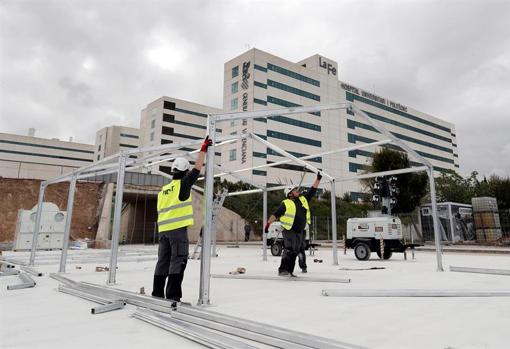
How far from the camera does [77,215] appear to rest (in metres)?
21.8

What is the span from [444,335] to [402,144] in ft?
16.9

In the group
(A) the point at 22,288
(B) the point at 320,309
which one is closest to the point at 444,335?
(B) the point at 320,309

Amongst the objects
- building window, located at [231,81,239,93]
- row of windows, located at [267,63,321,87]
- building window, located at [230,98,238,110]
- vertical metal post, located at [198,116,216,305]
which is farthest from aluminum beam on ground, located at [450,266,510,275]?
row of windows, located at [267,63,321,87]

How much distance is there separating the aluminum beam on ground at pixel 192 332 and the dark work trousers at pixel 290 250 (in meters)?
3.33

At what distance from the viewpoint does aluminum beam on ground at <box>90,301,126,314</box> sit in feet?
A: 10.8

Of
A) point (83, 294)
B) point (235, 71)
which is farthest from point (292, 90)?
point (83, 294)

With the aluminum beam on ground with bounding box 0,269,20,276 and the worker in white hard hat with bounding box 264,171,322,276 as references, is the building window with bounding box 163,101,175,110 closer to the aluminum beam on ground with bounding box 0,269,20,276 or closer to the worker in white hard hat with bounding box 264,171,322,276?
the aluminum beam on ground with bounding box 0,269,20,276

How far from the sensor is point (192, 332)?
262 centimetres

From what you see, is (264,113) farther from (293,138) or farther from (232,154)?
(293,138)

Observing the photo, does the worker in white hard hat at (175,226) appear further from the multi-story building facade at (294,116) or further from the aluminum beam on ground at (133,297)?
the multi-story building facade at (294,116)

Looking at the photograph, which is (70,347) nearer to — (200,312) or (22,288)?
(200,312)

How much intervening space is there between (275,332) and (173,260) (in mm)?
1631

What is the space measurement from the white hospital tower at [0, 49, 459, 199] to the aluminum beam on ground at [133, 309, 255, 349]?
98.4ft

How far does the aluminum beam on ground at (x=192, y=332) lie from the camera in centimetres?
233
